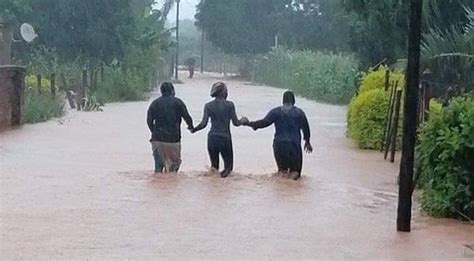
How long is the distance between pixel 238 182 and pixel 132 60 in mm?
36898

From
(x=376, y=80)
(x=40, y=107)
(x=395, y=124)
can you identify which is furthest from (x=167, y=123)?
(x=40, y=107)

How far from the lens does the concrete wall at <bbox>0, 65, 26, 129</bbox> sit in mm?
25406

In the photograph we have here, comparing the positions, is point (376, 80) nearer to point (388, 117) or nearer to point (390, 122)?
point (388, 117)

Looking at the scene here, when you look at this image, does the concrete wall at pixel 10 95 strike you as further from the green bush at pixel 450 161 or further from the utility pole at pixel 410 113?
the utility pole at pixel 410 113

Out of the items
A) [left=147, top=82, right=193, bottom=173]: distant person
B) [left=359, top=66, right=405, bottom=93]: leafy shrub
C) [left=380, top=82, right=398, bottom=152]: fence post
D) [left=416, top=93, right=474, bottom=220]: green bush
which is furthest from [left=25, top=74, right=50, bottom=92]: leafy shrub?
[left=416, top=93, right=474, bottom=220]: green bush

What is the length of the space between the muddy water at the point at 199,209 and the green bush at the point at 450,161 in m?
0.24

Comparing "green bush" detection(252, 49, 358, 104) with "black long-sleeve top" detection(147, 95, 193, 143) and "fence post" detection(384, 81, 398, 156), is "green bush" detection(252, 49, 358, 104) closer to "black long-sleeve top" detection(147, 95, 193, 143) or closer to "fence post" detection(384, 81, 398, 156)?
"fence post" detection(384, 81, 398, 156)

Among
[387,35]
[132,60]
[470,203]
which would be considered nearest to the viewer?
[470,203]

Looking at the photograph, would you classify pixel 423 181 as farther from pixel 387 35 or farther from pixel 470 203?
pixel 387 35

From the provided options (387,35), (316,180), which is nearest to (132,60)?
(387,35)

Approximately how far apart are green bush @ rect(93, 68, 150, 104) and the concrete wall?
16.7 meters

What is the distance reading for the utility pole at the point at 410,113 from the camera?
11.1 m

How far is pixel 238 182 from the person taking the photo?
1573 cm

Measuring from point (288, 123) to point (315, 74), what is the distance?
37.4 m
